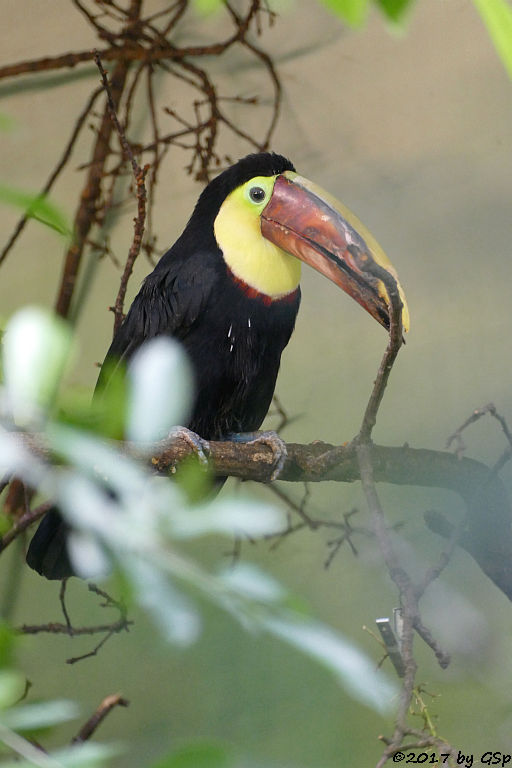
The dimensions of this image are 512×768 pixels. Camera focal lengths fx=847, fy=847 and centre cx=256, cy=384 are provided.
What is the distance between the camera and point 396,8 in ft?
0.66

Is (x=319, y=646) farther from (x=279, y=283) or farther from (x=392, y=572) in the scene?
(x=279, y=283)

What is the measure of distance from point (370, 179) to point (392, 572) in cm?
58

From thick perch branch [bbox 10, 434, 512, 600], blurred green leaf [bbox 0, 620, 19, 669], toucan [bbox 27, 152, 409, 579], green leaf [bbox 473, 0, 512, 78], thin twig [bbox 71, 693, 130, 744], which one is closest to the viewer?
green leaf [bbox 473, 0, 512, 78]

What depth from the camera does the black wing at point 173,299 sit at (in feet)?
2.83

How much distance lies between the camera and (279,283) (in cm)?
93

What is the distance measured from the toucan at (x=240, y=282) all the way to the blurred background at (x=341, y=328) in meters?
0.03

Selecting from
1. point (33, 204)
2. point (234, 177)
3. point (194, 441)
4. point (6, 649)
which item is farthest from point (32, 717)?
point (234, 177)

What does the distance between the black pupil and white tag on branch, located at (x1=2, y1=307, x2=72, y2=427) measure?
679 mm

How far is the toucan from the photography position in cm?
85

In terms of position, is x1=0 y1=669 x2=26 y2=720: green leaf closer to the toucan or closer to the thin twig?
the thin twig

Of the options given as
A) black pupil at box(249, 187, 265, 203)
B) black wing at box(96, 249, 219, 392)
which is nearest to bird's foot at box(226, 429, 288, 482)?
black wing at box(96, 249, 219, 392)

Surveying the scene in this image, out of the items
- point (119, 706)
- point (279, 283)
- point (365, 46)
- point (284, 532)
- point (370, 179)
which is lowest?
point (119, 706)

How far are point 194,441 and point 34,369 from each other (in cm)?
29

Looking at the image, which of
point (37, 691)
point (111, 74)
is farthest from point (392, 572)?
point (111, 74)
